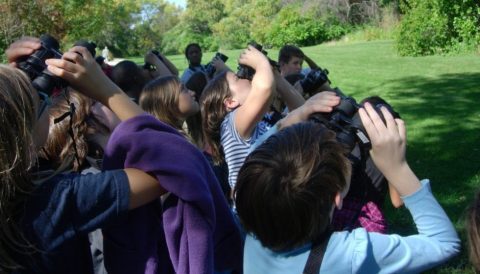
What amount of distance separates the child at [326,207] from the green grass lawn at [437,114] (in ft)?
4.58

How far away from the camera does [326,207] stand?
5.92 ft

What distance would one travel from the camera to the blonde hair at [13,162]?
58.4 inches

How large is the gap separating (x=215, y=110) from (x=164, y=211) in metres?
1.63

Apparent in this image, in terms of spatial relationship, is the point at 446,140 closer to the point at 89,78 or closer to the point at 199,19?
the point at 89,78

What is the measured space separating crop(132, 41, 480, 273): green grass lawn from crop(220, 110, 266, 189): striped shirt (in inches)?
51.4

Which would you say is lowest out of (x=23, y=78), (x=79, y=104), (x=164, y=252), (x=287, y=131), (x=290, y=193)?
(x=164, y=252)

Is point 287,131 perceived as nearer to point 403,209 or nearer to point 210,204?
point 210,204

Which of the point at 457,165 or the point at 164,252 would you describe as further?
the point at 457,165

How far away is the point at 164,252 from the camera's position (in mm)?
1923

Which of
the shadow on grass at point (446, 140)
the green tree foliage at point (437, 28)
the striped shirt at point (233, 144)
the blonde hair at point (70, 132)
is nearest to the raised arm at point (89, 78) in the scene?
the blonde hair at point (70, 132)

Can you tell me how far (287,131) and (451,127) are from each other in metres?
6.87

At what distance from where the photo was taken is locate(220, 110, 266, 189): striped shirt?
9.95ft

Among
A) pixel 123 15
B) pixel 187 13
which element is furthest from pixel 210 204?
pixel 187 13

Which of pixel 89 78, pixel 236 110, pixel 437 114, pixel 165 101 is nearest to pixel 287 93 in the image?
pixel 236 110
